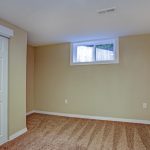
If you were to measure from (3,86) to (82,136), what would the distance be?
5.95 feet

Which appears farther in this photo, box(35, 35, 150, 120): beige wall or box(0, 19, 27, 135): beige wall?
box(35, 35, 150, 120): beige wall

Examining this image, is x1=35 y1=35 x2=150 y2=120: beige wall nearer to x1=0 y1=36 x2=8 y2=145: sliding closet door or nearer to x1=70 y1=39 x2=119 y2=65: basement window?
x1=70 y1=39 x2=119 y2=65: basement window

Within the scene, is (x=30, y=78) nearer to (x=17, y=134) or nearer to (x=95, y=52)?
(x=17, y=134)

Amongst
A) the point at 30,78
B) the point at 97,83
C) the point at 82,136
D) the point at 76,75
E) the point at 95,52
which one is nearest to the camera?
the point at 82,136

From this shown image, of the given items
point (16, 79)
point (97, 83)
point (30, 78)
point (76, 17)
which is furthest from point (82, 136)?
point (30, 78)

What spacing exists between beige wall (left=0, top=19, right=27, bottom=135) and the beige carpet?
1.14 ft

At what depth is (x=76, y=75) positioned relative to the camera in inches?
167

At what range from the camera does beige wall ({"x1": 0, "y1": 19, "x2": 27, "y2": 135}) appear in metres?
2.75

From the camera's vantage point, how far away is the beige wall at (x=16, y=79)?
2745 mm

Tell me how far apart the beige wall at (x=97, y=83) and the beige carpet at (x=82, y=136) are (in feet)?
1.64

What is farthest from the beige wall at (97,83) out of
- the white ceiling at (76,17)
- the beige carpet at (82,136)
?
the white ceiling at (76,17)

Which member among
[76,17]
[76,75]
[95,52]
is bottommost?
[76,75]

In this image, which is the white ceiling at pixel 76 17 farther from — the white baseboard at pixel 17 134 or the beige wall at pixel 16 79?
the white baseboard at pixel 17 134

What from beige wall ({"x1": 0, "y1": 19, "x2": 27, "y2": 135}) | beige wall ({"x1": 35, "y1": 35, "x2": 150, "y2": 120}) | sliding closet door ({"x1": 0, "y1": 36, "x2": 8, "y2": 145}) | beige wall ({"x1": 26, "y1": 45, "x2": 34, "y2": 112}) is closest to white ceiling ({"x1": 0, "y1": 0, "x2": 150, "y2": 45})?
beige wall ({"x1": 0, "y1": 19, "x2": 27, "y2": 135})
